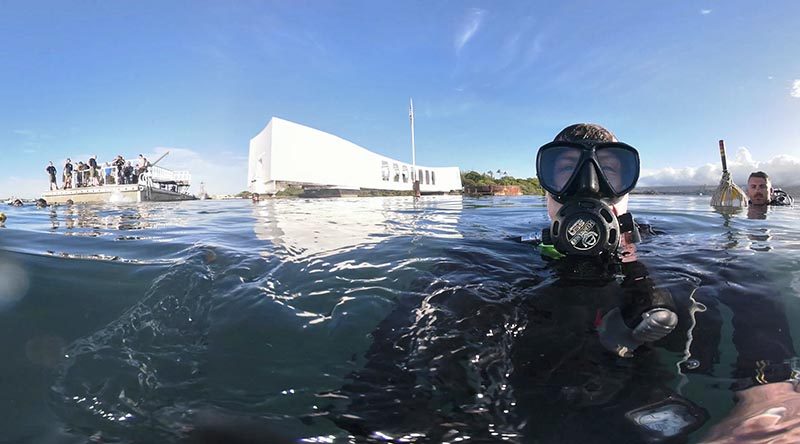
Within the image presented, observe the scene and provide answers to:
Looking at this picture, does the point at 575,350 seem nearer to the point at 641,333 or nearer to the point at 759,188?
the point at 641,333

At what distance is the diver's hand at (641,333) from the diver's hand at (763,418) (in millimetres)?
364

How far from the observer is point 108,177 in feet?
92.6

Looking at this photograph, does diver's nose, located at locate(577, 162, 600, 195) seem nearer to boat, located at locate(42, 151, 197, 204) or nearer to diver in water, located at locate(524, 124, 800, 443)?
diver in water, located at locate(524, 124, 800, 443)

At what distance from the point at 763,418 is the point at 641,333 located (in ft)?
1.65

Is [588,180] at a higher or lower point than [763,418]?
higher

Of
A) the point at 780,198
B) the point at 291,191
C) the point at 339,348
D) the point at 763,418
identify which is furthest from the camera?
the point at 291,191

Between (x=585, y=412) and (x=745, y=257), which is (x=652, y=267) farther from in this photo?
(x=585, y=412)

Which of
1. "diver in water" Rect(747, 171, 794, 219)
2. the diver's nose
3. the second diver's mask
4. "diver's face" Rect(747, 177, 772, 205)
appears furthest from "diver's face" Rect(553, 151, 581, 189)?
"diver's face" Rect(747, 177, 772, 205)

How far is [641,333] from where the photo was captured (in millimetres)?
1860

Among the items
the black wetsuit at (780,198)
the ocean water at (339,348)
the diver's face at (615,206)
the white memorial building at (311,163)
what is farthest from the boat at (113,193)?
the black wetsuit at (780,198)

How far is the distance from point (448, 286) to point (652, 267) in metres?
1.60

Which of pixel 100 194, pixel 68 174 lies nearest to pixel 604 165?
pixel 100 194

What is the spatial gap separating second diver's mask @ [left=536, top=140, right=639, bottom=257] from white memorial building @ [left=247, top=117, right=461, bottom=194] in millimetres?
41867

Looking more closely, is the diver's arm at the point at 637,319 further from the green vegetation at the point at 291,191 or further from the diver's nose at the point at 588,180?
the green vegetation at the point at 291,191
